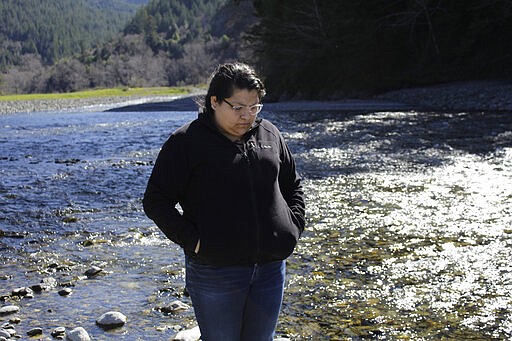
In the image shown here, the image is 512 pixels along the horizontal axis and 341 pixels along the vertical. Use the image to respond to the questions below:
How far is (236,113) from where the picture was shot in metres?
3.08

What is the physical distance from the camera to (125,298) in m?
5.92

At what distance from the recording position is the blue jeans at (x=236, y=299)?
10.2 feet

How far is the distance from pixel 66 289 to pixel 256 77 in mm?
3844

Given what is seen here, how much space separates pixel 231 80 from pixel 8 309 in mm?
3597

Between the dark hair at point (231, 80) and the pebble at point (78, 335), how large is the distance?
253 cm

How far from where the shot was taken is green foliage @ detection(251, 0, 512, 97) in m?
35.8

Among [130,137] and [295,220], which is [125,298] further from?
[130,137]

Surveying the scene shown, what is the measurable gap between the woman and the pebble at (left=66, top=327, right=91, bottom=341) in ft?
6.37

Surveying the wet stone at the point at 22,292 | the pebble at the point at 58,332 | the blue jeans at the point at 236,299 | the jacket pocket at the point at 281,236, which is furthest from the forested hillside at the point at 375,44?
the blue jeans at the point at 236,299

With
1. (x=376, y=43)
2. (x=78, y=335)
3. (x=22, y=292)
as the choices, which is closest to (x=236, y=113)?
(x=78, y=335)

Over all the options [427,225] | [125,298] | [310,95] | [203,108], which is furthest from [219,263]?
[310,95]

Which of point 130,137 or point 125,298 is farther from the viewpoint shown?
point 130,137

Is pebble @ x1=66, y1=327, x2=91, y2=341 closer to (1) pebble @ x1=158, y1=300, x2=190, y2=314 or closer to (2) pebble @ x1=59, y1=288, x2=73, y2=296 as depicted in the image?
(1) pebble @ x1=158, y1=300, x2=190, y2=314

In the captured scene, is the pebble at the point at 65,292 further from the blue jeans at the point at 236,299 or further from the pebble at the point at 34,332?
the blue jeans at the point at 236,299
